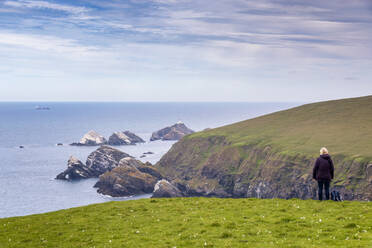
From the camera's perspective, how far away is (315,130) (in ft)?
472

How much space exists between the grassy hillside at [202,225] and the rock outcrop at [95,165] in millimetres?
146160

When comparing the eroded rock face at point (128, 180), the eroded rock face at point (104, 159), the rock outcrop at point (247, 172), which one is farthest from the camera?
the eroded rock face at point (104, 159)

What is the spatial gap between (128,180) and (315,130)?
7347 cm

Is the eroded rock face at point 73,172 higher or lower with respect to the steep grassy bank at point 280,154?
lower

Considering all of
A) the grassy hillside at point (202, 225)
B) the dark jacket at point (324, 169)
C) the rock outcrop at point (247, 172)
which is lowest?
the rock outcrop at point (247, 172)

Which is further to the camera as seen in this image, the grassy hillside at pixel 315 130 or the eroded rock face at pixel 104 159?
the eroded rock face at pixel 104 159

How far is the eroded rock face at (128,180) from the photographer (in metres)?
144

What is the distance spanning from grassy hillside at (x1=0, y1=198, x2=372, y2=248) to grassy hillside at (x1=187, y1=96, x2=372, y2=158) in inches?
3416

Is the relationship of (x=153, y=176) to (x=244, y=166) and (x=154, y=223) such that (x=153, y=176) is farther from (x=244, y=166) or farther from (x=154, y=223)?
(x=154, y=223)

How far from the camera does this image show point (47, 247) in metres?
23.1

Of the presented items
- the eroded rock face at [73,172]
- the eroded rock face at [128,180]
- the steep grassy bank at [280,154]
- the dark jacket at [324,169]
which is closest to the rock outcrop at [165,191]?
the steep grassy bank at [280,154]

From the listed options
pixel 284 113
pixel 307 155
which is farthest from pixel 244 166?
pixel 284 113

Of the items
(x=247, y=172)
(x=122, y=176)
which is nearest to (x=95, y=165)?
(x=122, y=176)

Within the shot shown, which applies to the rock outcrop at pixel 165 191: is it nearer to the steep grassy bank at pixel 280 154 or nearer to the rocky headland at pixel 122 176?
the steep grassy bank at pixel 280 154
